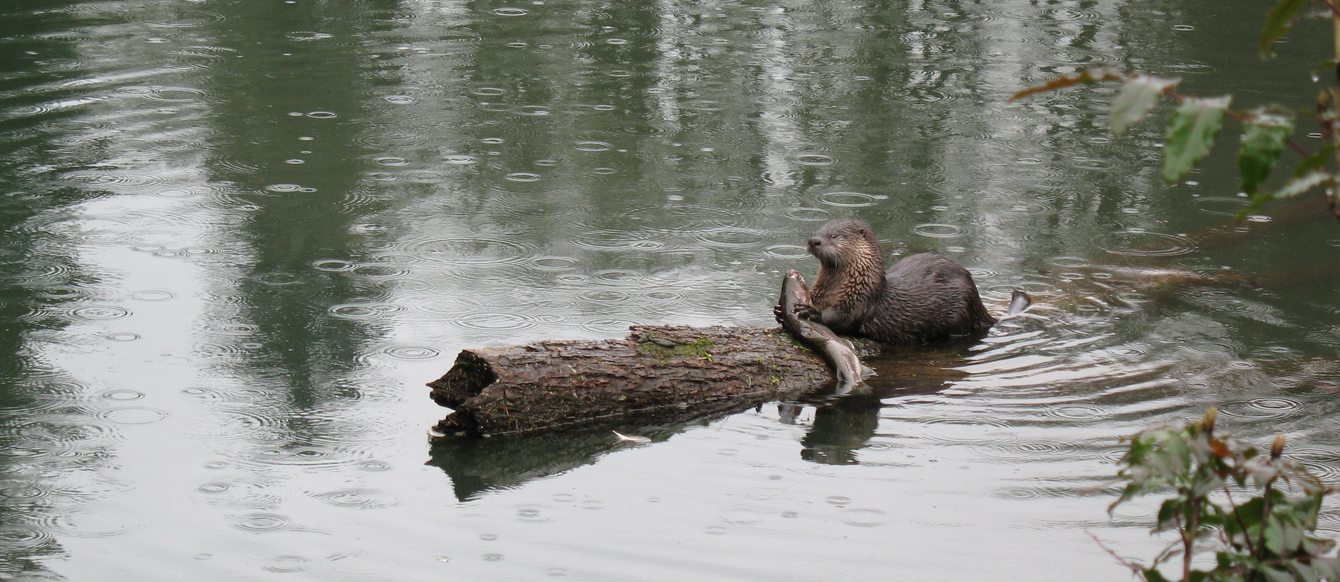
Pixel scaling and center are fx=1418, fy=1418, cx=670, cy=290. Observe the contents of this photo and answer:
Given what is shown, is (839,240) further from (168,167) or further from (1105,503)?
(168,167)

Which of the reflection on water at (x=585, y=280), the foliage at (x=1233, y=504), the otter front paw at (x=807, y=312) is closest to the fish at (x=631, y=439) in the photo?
the reflection on water at (x=585, y=280)

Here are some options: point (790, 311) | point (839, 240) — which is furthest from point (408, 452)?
point (839, 240)

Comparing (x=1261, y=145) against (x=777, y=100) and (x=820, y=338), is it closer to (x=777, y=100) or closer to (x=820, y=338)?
(x=820, y=338)

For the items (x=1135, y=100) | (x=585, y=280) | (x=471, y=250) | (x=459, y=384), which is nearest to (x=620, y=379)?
(x=459, y=384)

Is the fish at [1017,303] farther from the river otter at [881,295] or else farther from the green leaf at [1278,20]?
the green leaf at [1278,20]

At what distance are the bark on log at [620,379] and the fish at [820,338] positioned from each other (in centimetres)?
10

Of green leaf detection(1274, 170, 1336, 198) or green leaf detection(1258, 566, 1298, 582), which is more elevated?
green leaf detection(1274, 170, 1336, 198)

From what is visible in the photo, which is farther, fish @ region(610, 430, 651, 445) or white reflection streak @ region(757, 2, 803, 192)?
white reflection streak @ region(757, 2, 803, 192)

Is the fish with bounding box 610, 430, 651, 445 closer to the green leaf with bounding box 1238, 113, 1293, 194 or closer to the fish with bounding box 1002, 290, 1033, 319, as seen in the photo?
the fish with bounding box 1002, 290, 1033, 319

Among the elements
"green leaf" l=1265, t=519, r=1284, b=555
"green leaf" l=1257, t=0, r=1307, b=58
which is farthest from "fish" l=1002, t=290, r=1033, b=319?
"green leaf" l=1257, t=0, r=1307, b=58

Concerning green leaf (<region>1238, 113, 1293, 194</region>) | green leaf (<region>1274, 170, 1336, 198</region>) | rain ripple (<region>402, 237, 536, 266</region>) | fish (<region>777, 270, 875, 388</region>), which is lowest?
rain ripple (<region>402, 237, 536, 266</region>)

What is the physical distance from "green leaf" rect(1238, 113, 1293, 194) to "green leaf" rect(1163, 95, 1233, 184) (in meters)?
0.06

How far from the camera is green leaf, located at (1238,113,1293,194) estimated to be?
245 centimetres

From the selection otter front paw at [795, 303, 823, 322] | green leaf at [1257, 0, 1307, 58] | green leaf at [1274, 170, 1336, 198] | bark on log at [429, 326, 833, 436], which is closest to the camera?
green leaf at [1274, 170, 1336, 198]
